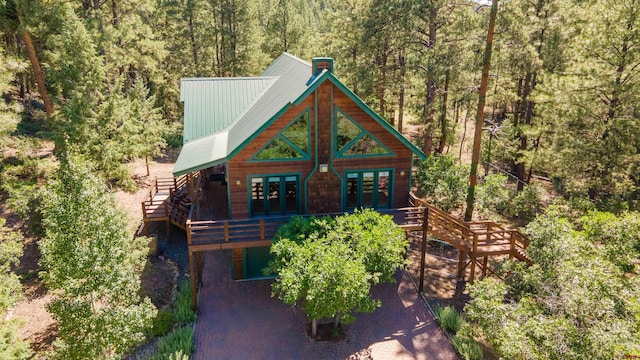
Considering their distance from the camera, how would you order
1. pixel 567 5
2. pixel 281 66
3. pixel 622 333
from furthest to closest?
1. pixel 281 66
2. pixel 567 5
3. pixel 622 333

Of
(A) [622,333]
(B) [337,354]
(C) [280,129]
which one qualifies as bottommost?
(B) [337,354]

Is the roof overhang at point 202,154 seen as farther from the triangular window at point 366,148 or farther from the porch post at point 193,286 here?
the triangular window at point 366,148

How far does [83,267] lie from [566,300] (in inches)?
484

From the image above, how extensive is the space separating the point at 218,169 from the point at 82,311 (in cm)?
1536

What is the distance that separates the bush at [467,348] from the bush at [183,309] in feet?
30.2

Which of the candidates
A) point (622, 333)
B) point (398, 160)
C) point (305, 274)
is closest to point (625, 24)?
point (398, 160)

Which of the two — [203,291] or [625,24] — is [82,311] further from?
[625,24]

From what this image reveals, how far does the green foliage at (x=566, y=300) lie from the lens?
9.25 meters

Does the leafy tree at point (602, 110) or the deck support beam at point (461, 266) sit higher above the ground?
the leafy tree at point (602, 110)

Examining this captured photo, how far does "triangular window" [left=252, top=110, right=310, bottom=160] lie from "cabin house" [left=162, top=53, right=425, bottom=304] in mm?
39

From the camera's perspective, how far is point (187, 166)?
16.0 m

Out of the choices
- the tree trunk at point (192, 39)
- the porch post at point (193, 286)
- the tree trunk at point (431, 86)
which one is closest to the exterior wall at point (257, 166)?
the porch post at point (193, 286)

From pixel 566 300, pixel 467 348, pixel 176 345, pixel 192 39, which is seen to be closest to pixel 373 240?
pixel 467 348

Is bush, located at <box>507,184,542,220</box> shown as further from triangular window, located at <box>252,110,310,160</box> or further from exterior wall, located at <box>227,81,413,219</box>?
triangular window, located at <box>252,110,310,160</box>
